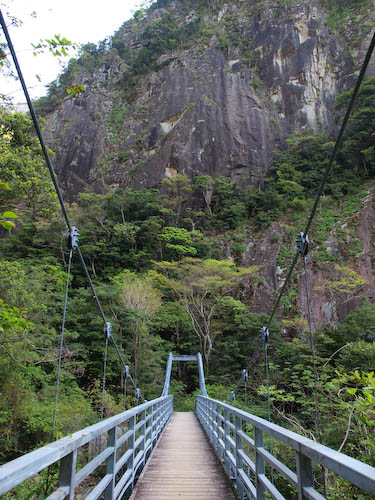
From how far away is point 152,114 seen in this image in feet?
84.0

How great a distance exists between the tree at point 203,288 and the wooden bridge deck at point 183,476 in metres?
8.80

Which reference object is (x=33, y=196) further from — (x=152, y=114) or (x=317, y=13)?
(x=317, y=13)

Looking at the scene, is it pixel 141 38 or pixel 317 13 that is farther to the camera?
pixel 141 38

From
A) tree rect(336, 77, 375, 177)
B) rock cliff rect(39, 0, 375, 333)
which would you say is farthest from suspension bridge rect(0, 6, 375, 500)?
tree rect(336, 77, 375, 177)

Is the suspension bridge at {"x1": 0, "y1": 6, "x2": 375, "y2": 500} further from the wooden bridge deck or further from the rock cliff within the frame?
the rock cliff

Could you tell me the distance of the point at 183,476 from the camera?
3.18 m

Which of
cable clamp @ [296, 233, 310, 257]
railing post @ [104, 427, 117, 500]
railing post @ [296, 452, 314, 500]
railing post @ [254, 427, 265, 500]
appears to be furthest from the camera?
cable clamp @ [296, 233, 310, 257]

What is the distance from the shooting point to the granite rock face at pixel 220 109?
22.1m

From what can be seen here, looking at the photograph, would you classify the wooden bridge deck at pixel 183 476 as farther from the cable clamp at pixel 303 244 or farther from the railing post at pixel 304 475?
the cable clamp at pixel 303 244

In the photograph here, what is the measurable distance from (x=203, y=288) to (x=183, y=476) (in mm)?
10803

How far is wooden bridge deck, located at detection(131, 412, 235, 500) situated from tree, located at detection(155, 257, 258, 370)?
8.80m

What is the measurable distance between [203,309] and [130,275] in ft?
12.0

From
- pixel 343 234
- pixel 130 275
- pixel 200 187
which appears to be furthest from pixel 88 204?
pixel 343 234

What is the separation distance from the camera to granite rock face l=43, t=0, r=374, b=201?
72.4ft
